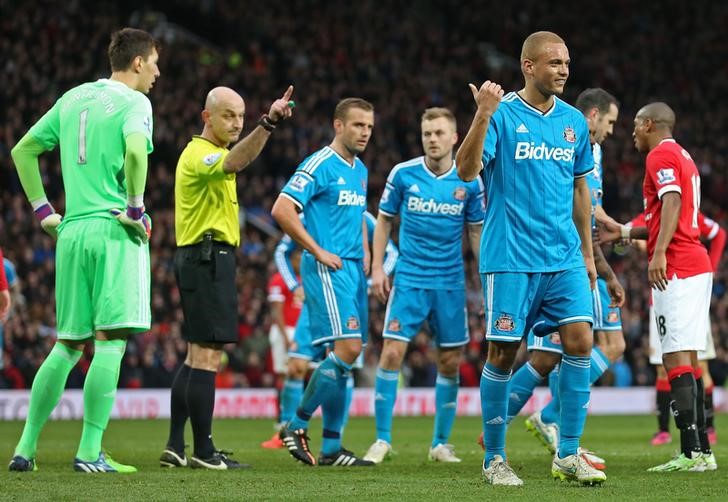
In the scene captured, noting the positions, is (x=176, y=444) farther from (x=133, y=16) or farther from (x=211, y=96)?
(x=133, y=16)

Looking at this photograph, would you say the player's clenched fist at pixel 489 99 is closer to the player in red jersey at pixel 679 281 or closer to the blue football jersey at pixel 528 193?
the blue football jersey at pixel 528 193

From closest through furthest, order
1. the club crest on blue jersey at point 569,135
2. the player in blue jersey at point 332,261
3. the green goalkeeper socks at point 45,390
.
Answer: the club crest on blue jersey at point 569,135
the green goalkeeper socks at point 45,390
the player in blue jersey at point 332,261

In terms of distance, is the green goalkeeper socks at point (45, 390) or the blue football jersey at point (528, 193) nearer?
the blue football jersey at point (528, 193)

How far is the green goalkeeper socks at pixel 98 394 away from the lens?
7.25m

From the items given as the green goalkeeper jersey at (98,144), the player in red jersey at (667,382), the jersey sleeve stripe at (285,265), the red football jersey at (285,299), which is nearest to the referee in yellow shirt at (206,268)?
the green goalkeeper jersey at (98,144)

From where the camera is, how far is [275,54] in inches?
1107

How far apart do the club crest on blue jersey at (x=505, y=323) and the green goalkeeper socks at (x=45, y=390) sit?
2.71 metres

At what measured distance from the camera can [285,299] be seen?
15.3 m

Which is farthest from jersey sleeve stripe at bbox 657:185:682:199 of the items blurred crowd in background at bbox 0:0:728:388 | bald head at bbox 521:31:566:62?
blurred crowd in background at bbox 0:0:728:388

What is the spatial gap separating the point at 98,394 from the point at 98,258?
84cm

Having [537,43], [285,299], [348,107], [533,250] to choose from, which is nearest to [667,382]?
[348,107]

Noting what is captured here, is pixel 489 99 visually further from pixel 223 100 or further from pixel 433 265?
pixel 433 265

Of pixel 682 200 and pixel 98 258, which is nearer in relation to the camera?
pixel 98 258

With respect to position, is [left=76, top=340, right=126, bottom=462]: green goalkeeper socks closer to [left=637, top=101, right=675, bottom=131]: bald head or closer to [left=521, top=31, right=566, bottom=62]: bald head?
[left=521, top=31, right=566, bottom=62]: bald head
